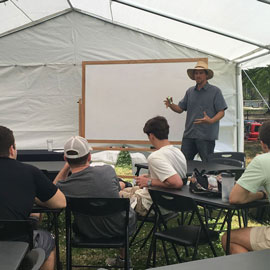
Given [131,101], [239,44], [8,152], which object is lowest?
[8,152]

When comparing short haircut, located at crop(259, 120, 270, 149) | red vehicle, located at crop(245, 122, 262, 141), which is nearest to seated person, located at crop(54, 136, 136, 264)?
short haircut, located at crop(259, 120, 270, 149)

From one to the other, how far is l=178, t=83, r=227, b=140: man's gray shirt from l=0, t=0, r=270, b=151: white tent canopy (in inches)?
58.6

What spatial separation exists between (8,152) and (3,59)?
203 inches

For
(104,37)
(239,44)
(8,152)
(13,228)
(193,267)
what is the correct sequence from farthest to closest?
(104,37), (239,44), (8,152), (13,228), (193,267)

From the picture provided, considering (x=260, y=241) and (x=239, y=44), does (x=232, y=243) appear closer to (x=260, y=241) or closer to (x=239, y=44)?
(x=260, y=241)

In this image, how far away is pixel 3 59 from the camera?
652 cm

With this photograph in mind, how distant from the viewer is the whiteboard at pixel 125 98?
5.26m

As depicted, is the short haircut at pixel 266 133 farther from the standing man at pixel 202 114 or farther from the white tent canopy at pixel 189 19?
the white tent canopy at pixel 189 19

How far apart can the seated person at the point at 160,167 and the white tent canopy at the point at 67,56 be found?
3.49m

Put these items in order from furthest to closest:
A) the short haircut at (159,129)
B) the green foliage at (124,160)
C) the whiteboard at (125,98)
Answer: the green foliage at (124,160)
the whiteboard at (125,98)
the short haircut at (159,129)

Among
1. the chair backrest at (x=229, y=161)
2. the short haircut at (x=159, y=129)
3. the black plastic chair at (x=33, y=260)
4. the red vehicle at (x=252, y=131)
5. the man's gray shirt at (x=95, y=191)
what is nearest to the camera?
the black plastic chair at (x=33, y=260)

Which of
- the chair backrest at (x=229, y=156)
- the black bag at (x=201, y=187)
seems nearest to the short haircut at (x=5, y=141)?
the black bag at (x=201, y=187)

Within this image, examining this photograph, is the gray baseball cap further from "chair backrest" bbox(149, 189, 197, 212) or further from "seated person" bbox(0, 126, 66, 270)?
"chair backrest" bbox(149, 189, 197, 212)

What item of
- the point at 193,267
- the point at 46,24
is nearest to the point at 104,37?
the point at 46,24
